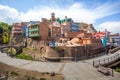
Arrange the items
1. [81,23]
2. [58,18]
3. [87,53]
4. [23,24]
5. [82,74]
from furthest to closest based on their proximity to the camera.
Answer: [81,23] → [58,18] → [23,24] → [87,53] → [82,74]

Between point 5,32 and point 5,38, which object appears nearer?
point 5,38

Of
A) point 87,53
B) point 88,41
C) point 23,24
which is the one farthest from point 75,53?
point 23,24

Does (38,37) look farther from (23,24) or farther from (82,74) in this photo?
(82,74)

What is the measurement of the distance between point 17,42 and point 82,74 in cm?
5544

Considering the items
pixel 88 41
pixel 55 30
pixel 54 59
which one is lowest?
pixel 54 59

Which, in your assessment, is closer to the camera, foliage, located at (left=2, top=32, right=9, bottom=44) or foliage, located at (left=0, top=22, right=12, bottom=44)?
foliage, located at (left=2, top=32, right=9, bottom=44)

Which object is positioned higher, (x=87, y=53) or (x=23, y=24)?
(x=23, y=24)

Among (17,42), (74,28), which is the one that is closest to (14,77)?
(17,42)

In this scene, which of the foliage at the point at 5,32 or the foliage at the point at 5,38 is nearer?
the foliage at the point at 5,38

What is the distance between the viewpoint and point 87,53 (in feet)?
143

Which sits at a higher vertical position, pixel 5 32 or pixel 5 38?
pixel 5 32

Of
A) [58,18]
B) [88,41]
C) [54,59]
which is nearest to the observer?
[54,59]

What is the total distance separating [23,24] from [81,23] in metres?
40.6

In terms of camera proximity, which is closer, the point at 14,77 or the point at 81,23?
the point at 14,77
